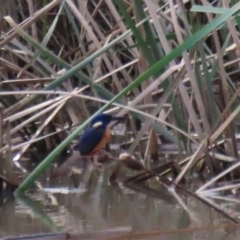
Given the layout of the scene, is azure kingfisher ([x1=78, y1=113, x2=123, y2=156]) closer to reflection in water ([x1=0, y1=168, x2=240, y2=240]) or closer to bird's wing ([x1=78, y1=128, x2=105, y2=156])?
bird's wing ([x1=78, y1=128, x2=105, y2=156])

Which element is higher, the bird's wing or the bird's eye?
the bird's eye

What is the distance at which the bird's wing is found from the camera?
3.42m

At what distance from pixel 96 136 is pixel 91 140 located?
0.12ft

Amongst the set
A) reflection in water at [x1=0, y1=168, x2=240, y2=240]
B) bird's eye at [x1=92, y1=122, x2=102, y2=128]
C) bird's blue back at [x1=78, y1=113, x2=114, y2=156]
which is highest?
bird's eye at [x1=92, y1=122, x2=102, y2=128]

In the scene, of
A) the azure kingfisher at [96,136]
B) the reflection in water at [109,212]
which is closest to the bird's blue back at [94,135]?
the azure kingfisher at [96,136]

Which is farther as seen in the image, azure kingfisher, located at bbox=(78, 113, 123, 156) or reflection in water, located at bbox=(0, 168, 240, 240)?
azure kingfisher, located at bbox=(78, 113, 123, 156)

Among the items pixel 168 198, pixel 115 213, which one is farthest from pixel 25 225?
pixel 168 198

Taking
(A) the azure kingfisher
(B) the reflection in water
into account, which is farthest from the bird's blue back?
(B) the reflection in water

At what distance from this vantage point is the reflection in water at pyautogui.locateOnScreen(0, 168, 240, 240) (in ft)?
8.02

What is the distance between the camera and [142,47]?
3.12 meters

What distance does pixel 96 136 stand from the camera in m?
3.44

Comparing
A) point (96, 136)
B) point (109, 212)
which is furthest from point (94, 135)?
point (109, 212)

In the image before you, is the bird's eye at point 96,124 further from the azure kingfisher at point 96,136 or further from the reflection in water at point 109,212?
the reflection in water at point 109,212

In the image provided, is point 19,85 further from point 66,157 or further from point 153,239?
point 153,239
